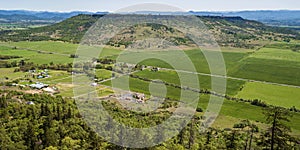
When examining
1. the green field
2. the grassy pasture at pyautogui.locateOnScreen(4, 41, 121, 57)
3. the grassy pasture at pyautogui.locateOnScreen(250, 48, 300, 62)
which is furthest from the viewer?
the grassy pasture at pyautogui.locateOnScreen(4, 41, 121, 57)

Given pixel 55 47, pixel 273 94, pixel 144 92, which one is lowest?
pixel 273 94

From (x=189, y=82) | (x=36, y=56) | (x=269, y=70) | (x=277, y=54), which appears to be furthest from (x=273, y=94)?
(x=36, y=56)

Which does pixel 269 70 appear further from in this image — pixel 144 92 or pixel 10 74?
pixel 10 74

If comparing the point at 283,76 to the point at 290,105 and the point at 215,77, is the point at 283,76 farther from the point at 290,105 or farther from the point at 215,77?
the point at 290,105

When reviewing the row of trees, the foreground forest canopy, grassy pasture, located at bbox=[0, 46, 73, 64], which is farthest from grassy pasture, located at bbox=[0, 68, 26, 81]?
the row of trees

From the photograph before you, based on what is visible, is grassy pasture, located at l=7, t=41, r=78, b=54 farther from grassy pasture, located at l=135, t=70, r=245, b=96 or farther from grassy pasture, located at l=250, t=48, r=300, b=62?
grassy pasture, located at l=250, t=48, r=300, b=62

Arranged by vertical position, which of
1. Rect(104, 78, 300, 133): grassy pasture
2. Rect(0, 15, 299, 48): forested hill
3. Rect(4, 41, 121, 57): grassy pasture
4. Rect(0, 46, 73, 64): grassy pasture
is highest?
Rect(0, 15, 299, 48): forested hill
